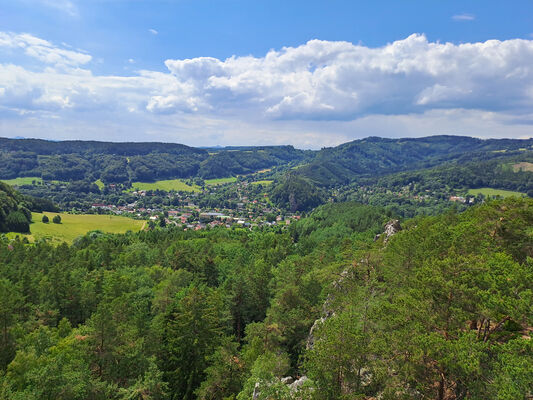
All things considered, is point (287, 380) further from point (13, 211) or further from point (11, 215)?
point (13, 211)

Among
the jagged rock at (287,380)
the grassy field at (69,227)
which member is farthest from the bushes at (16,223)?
the jagged rock at (287,380)

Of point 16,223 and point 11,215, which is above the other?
point 11,215

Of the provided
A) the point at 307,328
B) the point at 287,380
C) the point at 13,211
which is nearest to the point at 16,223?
the point at 13,211

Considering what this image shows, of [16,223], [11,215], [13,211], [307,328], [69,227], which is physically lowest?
[69,227]

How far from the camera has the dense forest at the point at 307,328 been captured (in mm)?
17250

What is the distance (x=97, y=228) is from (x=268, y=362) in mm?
168362

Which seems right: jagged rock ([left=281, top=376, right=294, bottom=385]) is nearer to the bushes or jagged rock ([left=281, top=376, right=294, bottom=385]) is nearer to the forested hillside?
the forested hillside

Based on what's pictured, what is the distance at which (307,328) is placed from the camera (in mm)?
39719

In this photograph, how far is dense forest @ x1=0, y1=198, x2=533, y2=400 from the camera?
17.2 meters

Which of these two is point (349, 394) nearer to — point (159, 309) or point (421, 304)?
point (421, 304)

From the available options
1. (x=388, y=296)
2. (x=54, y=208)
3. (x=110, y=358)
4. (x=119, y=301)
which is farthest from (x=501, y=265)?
(x=54, y=208)

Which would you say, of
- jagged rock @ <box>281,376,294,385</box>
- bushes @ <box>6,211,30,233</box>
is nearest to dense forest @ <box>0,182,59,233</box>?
bushes @ <box>6,211,30,233</box>

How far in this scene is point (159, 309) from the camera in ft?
156

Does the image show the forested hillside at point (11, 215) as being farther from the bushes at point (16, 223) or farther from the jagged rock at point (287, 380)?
the jagged rock at point (287, 380)
